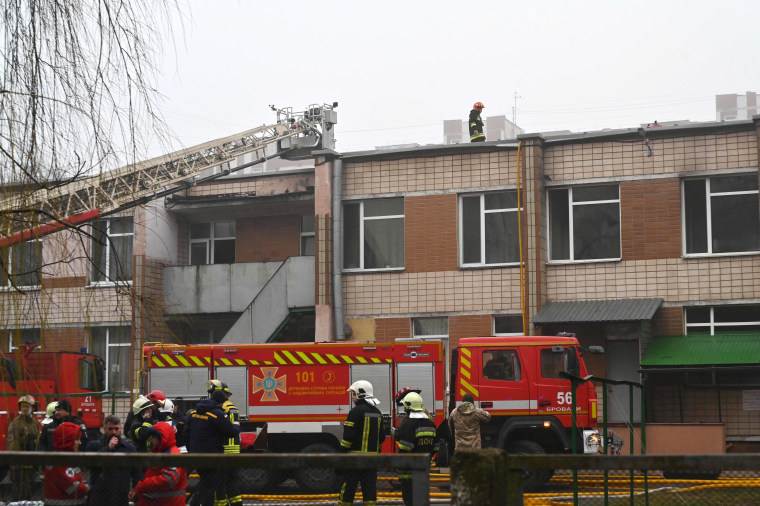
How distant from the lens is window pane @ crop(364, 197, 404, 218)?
25797 millimetres

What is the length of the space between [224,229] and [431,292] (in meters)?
7.81

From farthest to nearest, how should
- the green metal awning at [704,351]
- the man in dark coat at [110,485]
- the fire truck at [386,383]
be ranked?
the green metal awning at [704,351] < the fire truck at [386,383] < the man in dark coat at [110,485]

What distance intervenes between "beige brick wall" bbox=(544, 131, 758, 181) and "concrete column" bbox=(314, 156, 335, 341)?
556 cm

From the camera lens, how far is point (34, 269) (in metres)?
6.37

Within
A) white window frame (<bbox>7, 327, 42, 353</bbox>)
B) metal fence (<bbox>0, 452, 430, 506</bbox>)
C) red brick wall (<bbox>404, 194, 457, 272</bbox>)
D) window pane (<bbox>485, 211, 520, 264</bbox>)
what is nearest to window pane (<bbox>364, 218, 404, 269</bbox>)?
red brick wall (<bbox>404, 194, 457, 272</bbox>)

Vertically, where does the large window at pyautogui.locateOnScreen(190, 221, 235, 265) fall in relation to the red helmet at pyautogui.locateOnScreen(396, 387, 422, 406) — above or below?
above

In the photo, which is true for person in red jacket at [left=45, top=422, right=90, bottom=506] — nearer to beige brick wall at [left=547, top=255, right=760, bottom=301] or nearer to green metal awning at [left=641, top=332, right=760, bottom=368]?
green metal awning at [left=641, top=332, right=760, bottom=368]

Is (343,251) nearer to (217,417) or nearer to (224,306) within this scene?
(224,306)

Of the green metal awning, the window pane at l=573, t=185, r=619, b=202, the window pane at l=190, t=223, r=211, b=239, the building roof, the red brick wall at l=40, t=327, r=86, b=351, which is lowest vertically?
the green metal awning

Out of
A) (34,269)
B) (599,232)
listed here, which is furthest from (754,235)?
(34,269)

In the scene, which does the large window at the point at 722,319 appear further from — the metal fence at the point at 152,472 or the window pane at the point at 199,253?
the metal fence at the point at 152,472

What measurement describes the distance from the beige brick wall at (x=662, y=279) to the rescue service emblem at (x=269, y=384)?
28.5ft

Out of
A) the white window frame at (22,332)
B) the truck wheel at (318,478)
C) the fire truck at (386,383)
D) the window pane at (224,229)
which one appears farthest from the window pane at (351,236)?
the white window frame at (22,332)

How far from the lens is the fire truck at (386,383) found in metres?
16.9
